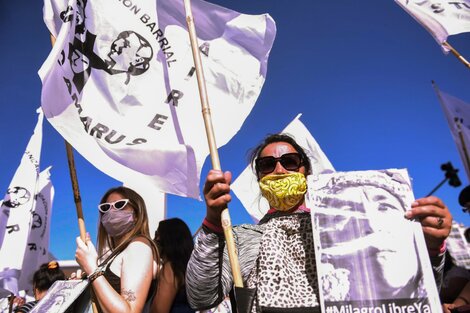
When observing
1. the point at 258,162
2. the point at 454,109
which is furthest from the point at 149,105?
the point at 454,109

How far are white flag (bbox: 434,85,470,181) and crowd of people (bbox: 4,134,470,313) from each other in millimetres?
4040

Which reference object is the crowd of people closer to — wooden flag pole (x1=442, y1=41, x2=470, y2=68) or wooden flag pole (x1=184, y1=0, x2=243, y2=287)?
wooden flag pole (x1=184, y1=0, x2=243, y2=287)

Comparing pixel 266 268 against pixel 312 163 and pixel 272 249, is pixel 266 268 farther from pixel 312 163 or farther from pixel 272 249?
pixel 312 163

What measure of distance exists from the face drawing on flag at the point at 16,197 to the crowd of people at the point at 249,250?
3541 mm

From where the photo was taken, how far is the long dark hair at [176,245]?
9.94 ft

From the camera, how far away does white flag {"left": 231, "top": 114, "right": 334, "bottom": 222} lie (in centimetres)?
581

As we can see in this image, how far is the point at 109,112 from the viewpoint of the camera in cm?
260

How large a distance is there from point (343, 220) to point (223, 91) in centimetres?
167

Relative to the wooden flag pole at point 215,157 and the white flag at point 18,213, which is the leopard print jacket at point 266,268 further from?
the white flag at point 18,213

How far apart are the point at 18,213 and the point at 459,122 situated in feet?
22.4

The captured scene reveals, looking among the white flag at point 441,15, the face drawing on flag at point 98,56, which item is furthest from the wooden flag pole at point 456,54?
the face drawing on flag at point 98,56

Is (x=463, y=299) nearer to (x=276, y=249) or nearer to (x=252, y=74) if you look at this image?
(x=276, y=249)

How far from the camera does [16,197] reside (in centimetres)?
540

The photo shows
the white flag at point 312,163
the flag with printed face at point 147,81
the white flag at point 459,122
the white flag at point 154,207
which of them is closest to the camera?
the flag with printed face at point 147,81
